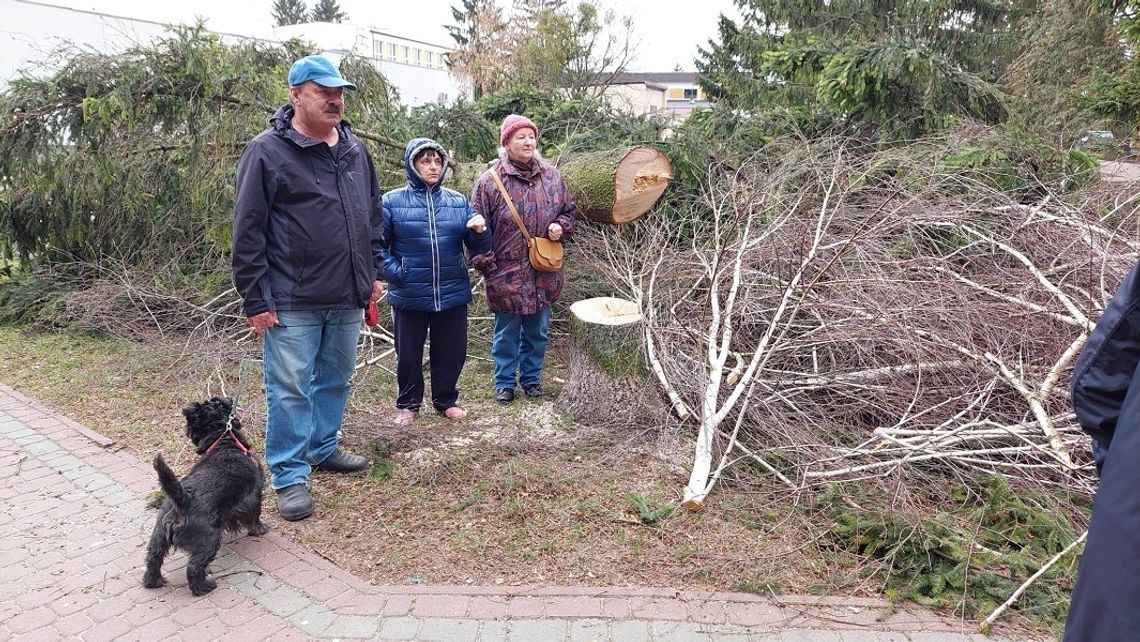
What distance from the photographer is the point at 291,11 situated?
64.2 m

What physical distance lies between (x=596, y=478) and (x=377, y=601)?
135 cm

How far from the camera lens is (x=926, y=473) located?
3.63 m

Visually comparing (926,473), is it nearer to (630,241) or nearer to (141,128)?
(630,241)

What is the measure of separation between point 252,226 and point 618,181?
2.90 meters

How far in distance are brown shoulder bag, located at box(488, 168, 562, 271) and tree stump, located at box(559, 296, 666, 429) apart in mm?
374

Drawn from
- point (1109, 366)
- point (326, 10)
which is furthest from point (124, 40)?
point (326, 10)

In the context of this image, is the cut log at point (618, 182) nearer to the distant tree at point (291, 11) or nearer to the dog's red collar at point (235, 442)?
the dog's red collar at point (235, 442)

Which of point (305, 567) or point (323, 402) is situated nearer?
point (305, 567)

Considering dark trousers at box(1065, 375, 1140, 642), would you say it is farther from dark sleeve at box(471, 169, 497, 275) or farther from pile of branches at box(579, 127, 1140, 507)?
dark sleeve at box(471, 169, 497, 275)

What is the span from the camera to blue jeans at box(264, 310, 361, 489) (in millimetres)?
3244

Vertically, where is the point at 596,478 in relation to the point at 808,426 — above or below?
below

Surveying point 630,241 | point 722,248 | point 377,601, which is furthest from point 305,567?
point 630,241

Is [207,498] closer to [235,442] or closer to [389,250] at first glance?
[235,442]

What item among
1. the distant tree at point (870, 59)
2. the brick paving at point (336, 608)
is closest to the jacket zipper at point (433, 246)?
the brick paving at point (336, 608)
